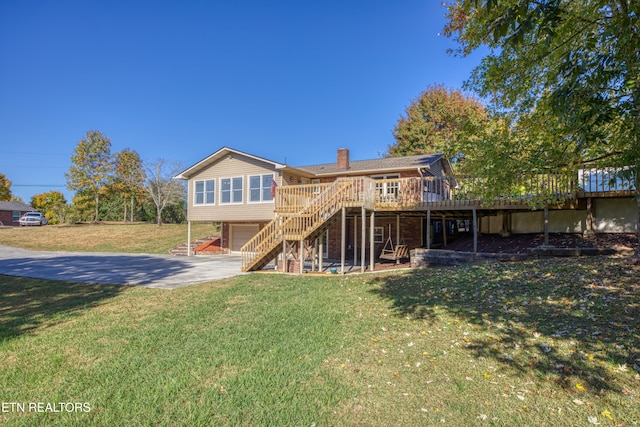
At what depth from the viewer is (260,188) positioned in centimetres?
1792

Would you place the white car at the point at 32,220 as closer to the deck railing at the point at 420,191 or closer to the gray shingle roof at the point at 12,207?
the gray shingle roof at the point at 12,207

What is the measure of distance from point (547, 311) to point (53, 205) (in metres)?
48.6

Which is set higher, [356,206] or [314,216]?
[356,206]

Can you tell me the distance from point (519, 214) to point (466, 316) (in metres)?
11.2

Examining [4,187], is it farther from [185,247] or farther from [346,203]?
[346,203]

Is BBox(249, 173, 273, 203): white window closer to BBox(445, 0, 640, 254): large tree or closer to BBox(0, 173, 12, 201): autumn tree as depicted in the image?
BBox(445, 0, 640, 254): large tree

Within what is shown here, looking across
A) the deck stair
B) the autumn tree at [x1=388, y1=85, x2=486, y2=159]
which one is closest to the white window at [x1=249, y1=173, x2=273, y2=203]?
the deck stair

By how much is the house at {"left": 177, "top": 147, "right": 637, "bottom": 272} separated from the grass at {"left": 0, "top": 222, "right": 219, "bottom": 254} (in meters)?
5.49

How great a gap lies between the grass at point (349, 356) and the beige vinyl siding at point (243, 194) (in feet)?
33.8

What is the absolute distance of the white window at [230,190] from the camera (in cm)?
1869

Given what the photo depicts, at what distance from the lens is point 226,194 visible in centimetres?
1914

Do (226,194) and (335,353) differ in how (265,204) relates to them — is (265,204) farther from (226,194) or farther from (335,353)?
(335,353)

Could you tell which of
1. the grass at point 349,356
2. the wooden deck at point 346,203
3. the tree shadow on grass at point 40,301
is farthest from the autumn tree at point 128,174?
the grass at point 349,356

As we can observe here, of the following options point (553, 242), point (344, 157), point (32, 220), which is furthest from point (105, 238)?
point (553, 242)
